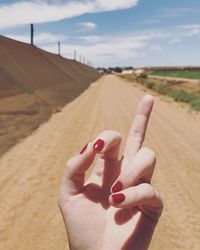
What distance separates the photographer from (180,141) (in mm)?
13047

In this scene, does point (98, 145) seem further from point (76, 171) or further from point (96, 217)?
point (96, 217)

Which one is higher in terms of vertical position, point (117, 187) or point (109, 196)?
point (117, 187)

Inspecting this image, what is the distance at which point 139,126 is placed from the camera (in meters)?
2.28

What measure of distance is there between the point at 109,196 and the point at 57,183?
6257 millimetres

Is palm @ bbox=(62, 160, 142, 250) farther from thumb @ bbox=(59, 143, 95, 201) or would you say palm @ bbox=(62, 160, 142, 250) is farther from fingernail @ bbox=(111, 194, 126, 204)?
fingernail @ bbox=(111, 194, 126, 204)

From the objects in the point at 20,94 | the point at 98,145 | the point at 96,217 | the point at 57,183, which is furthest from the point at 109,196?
the point at 20,94

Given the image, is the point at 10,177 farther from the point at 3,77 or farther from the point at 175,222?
the point at 3,77

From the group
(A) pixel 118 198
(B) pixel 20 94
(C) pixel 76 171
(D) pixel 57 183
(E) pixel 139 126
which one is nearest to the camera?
(A) pixel 118 198

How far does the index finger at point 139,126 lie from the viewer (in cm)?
224

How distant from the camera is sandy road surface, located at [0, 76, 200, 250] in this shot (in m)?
5.92

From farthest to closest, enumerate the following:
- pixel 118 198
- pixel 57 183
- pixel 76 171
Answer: pixel 57 183 → pixel 76 171 → pixel 118 198

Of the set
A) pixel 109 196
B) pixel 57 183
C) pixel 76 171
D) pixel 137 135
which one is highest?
pixel 137 135

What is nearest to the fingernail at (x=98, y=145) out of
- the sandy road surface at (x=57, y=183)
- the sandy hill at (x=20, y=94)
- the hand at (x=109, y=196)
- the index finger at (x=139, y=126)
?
the hand at (x=109, y=196)

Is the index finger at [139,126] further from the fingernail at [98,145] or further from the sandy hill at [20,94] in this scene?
the sandy hill at [20,94]
